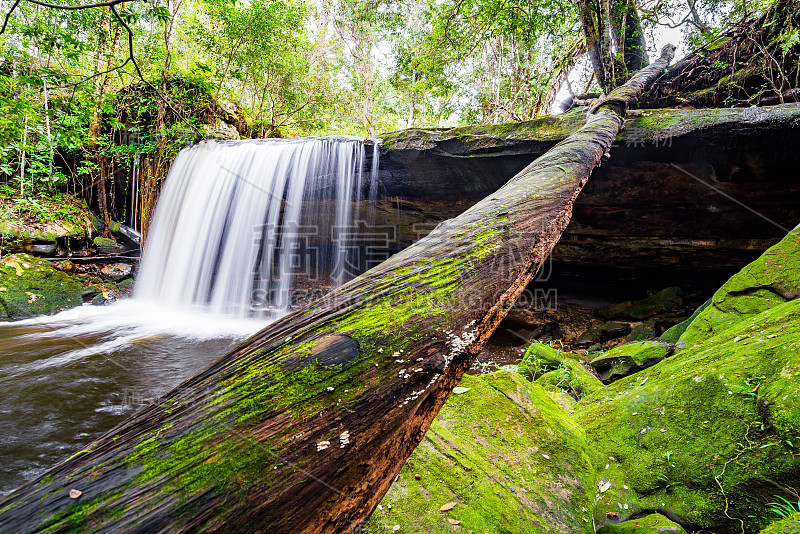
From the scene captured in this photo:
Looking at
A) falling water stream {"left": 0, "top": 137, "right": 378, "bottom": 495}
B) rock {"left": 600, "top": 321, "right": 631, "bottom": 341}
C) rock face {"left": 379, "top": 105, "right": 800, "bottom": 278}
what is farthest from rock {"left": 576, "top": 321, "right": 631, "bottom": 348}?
falling water stream {"left": 0, "top": 137, "right": 378, "bottom": 495}

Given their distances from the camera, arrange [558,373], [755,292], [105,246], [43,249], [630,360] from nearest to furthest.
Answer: [755,292] → [558,373] → [630,360] → [43,249] → [105,246]

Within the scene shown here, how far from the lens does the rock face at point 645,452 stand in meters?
1.39

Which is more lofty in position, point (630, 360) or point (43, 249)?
point (43, 249)

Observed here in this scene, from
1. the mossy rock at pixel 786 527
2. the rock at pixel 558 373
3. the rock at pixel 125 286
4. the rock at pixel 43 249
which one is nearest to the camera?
the mossy rock at pixel 786 527

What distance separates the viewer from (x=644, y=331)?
17.7 ft

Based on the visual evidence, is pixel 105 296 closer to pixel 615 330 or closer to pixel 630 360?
pixel 630 360

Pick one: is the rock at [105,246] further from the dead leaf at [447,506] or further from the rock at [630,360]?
the rock at [630,360]

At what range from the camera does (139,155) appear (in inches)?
357

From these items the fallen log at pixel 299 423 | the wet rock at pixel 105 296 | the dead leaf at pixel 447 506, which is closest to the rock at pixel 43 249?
the wet rock at pixel 105 296

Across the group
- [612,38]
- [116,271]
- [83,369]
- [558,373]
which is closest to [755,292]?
[558,373]

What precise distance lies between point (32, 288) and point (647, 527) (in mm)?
9610

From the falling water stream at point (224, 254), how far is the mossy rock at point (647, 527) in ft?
15.4

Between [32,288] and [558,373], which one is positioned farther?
[32,288]

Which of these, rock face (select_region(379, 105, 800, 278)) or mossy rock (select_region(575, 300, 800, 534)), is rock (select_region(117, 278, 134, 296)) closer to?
rock face (select_region(379, 105, 800, 278))
